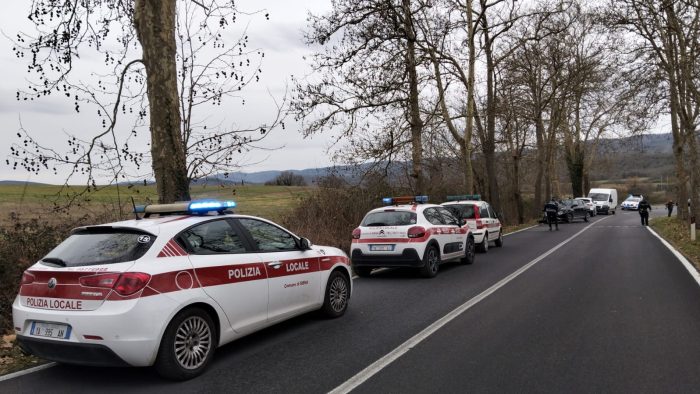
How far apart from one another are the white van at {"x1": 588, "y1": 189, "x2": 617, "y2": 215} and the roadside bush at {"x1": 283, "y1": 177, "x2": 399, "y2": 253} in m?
38.4

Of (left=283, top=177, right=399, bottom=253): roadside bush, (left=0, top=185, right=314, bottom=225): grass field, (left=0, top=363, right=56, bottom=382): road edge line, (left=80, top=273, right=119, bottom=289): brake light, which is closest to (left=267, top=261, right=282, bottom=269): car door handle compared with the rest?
(left=80, top=273, right=119, bottom=289): brake light

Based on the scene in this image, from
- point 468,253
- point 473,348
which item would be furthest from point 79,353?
point 468,253

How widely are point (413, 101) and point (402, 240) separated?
11.9 m

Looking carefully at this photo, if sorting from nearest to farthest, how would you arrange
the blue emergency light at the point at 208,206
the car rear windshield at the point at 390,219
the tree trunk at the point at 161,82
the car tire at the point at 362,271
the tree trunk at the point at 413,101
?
the blue emergency light at the point at 208,206 → the tree trunk at the point at 161,82 → the car rear windshield at the point at 390,219 → the car tire at the point at 362,271 → the tree trunk at the point at 413,101

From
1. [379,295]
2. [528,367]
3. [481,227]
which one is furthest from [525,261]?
[528,367]

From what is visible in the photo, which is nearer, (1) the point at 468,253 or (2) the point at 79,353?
(2) the point at 79,353

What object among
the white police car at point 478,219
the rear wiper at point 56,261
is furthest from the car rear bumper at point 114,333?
the white police car at point 478,219

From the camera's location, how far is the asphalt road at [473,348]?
4742mm

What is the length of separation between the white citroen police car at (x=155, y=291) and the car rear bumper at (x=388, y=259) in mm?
4913

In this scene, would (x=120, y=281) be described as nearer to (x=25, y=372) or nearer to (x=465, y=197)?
(x=25, y=372)

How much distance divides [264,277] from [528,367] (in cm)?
285

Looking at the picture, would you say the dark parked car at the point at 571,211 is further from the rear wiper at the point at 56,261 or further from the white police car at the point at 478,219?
the rear wiper at the point at 56,261

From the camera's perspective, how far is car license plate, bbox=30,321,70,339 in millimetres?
4695

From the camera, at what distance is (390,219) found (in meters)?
11.3
